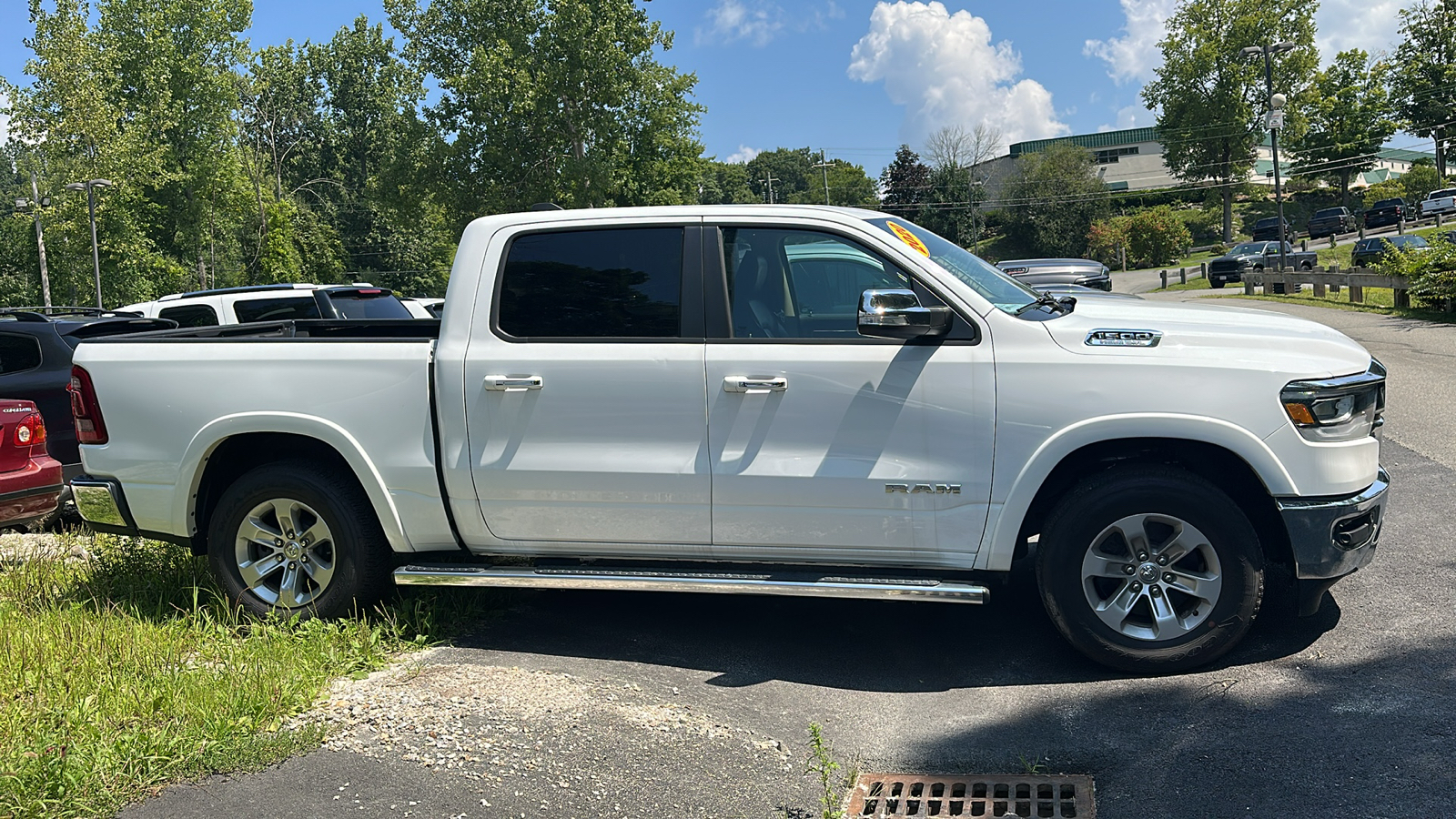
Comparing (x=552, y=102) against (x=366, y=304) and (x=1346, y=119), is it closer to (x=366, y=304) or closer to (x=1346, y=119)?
(x=366, y=304)


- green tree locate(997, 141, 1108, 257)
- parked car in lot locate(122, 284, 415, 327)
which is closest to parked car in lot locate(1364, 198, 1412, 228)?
green tree locate(997, 141, 1108, 257)

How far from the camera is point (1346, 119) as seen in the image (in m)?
75.6

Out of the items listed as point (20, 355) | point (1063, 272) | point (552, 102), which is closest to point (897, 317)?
point (20, 355)

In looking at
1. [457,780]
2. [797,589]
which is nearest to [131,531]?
[457,780]

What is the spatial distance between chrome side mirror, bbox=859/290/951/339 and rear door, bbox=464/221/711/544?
2.60ft

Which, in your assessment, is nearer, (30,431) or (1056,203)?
(30,431)

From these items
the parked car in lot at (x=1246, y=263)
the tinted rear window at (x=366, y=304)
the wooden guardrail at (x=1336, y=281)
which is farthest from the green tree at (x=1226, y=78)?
the tinted rear window at (x=366, y=304)

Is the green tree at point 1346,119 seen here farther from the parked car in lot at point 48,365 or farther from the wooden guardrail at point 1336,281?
the parked car in lot at point 48,365

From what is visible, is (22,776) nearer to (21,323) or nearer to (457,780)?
(457,780)

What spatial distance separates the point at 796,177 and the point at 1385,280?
449 ft

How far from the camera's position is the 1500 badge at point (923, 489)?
15.2ft

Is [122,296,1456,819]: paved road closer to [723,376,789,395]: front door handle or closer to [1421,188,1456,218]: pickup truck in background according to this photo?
[723,376,789,395]: front door handle

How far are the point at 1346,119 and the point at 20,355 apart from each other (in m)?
84.3

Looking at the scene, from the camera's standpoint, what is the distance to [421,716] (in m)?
4.34
